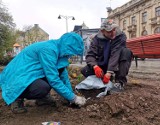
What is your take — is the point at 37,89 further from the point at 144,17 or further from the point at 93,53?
the point at 144,17

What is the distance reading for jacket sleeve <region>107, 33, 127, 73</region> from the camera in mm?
3412

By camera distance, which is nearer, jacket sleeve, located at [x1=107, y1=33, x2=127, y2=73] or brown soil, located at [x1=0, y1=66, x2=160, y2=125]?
brown soil, located at [x1=0, y1=66, x2=160, y2=125]

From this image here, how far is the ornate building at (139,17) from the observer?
42.7m

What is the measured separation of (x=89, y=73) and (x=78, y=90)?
1.11 ft

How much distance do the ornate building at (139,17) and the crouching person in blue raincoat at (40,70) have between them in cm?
4062

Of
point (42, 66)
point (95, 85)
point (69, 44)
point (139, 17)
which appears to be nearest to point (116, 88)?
point (95, 85)

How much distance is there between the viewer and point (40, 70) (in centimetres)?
285

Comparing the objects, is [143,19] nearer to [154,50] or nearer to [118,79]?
[154,50]

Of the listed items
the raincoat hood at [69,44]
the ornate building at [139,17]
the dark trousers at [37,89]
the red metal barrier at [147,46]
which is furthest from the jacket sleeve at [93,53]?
the ornate building at [139,17]

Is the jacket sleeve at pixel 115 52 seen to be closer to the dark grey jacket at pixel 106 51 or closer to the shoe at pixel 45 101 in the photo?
the dark grey jacket at pixel 106 51

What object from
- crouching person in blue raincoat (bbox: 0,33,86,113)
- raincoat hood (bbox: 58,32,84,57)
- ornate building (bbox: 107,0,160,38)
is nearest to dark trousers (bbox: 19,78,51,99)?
crouching person in blue raincoat (bbox: 0,33,86,113)

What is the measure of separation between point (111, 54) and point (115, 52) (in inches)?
2.4

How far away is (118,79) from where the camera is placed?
12.1 feet

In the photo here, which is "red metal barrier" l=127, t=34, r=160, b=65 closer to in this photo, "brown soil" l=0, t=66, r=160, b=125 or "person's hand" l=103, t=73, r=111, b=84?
"person's hand" l=103, t=73, r=111, b=84
